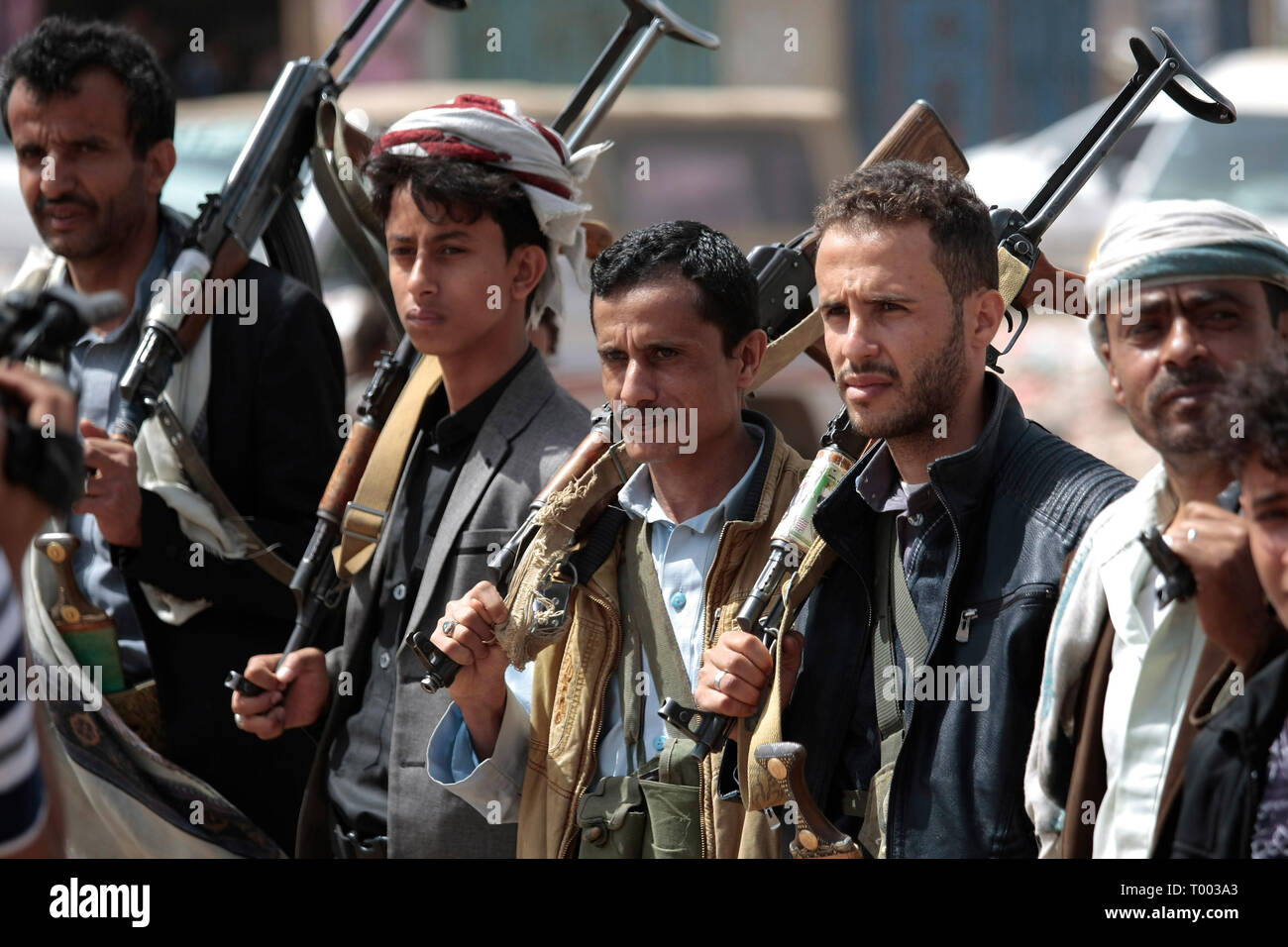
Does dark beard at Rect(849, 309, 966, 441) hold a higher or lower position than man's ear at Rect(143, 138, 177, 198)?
lower

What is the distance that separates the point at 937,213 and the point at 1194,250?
19.2 inches

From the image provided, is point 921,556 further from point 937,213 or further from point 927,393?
point 937,213

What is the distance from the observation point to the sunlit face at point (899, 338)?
2762 mm

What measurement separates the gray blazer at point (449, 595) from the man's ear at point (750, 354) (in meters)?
0.46

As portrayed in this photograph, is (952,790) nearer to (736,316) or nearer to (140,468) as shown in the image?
(736,316)

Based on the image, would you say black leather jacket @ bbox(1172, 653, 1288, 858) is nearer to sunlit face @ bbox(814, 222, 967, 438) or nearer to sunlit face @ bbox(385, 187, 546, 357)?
sunlit face @ bbox(814, 222, 967, 438)

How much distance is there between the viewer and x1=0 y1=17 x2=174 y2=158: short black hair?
4031 millimetres

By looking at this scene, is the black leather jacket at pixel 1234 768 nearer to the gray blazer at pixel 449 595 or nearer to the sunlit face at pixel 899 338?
the sunlit face at pixel 899 338

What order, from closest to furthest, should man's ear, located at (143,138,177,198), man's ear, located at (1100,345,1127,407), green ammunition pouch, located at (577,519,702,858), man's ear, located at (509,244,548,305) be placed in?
man's ear, located at (1100,345,1127,407)
green ammunition pouch, located at (577,519,702,858)
man's ear, located at (509,244,548,305)
man's ear, located at (143,138,177,198)

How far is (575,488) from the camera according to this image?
3.16 meters

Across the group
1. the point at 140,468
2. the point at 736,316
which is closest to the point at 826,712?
the point at 736,316

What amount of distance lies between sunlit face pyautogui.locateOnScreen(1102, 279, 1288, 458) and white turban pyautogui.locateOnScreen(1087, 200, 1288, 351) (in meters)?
0.02

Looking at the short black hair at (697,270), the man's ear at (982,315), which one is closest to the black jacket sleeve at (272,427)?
the short black hair at (697,270)

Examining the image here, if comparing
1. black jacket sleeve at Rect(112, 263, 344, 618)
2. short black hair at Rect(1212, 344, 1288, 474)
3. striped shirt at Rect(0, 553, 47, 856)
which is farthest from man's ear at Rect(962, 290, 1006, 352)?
black jacket sleeve at Rect(112, 263, 344, 618)
